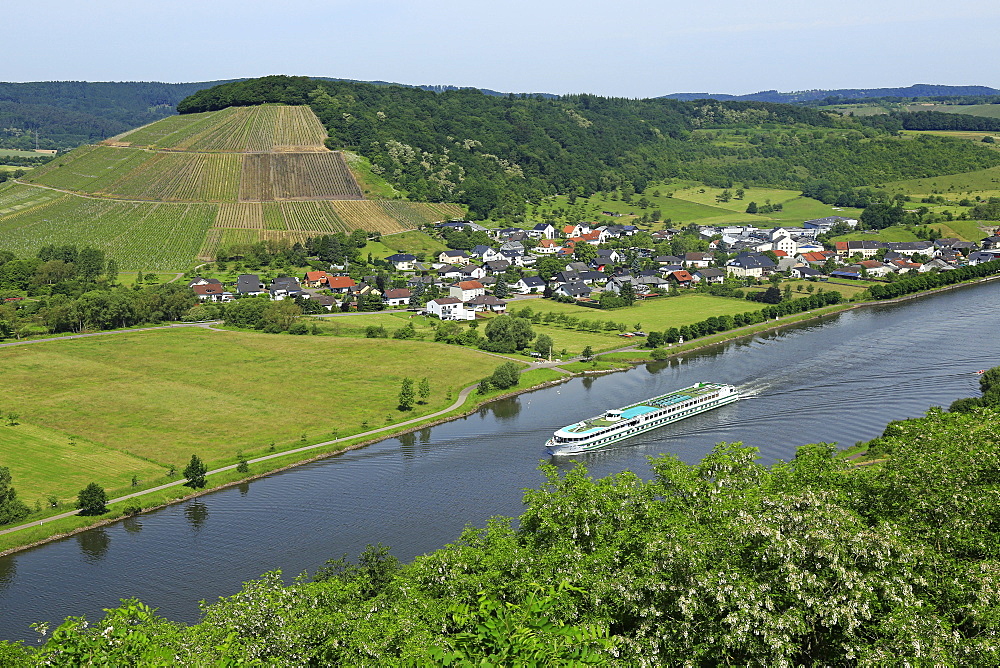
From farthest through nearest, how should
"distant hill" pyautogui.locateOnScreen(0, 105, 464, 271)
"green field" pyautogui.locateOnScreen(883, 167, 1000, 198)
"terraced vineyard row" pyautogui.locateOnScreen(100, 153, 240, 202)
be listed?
"green field" pyautogui.locateOnScreen(883, 167, 1000, 198) → "terraced vineyard row" pyautogui.locateOnScreen(100, 153, 240, 202) → "distant hill" pyautogui.locateOnScreen(0, 105, 464, 271)

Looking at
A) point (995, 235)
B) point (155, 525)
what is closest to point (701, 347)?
point (155, 525)

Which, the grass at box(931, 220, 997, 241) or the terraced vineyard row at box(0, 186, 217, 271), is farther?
the grass at box(931, 220, 997, 241)

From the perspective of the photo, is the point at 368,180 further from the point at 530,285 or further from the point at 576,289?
the point at 576,289

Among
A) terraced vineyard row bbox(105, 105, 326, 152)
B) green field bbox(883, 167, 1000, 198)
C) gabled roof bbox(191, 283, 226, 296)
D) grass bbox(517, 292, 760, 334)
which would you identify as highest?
terraced vineyard row bbox(105, 105, 326, 152)

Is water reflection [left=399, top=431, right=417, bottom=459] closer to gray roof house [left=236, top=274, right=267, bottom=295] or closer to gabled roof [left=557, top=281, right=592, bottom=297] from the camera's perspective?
gabled roof [left=557, top=281, right=592, bottom=297]

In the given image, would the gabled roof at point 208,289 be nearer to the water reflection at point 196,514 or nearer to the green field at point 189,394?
the green field at point 189,394

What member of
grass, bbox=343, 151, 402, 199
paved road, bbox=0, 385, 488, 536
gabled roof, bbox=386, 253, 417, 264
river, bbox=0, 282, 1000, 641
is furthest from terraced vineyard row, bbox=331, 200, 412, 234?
paved road, bbox=0, 385, 488, 536

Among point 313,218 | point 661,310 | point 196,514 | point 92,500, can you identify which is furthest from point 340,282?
point 92,500
